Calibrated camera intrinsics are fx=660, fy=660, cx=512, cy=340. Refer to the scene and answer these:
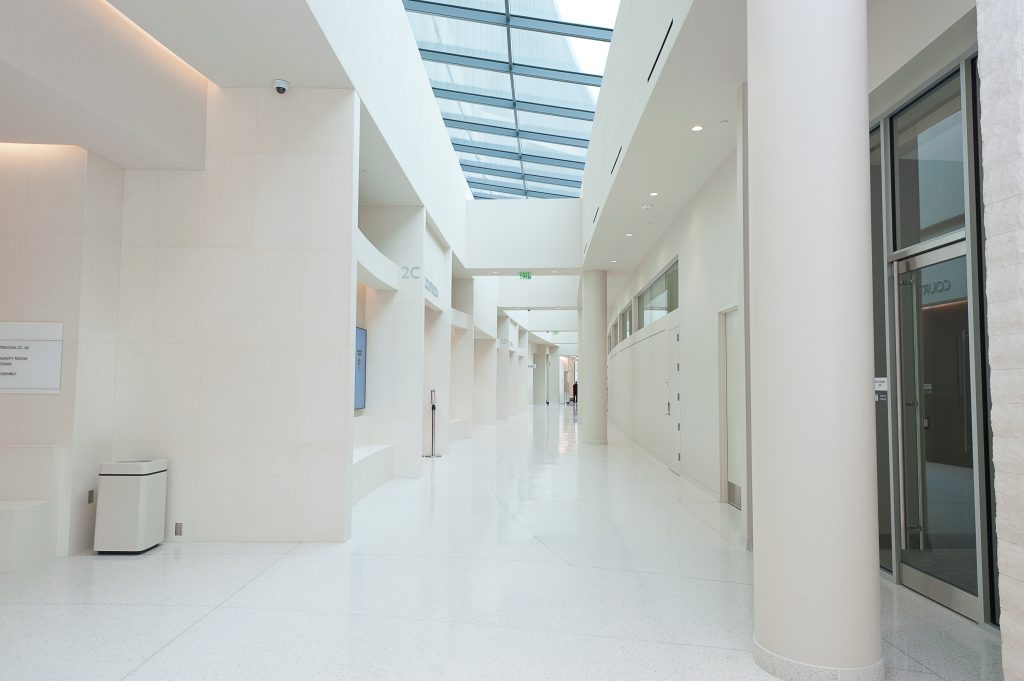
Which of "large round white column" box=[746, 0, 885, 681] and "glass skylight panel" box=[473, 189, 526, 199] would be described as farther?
"glass skylight panel" box=[473, 189, 526, 199]

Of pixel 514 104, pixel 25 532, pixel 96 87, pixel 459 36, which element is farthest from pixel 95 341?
pixel 514 104

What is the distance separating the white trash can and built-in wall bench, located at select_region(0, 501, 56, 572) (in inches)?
14.0

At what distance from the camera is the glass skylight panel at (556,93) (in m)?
12.9

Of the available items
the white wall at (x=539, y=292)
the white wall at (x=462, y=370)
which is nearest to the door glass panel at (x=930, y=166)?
the white wall at (x=462, y=370)

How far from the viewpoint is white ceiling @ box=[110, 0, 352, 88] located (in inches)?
196

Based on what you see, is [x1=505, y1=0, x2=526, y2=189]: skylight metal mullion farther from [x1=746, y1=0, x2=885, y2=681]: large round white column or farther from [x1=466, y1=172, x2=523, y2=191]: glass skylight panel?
[x1=746, y1=0, x2=885, y2=681]: large round white column

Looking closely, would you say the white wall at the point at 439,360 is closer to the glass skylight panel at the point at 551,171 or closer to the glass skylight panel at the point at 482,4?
the glass skylight panel at the point at 482,4

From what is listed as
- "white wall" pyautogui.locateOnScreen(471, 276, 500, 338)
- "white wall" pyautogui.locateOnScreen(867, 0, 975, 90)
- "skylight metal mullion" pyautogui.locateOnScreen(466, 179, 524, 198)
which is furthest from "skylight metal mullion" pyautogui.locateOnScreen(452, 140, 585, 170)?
"white wall" pyautogui.locateOnScreen(867, 0, 975, 90)

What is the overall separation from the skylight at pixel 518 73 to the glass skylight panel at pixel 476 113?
23 mm

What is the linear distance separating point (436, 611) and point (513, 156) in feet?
47.7

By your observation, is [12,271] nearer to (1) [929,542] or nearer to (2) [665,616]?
(2) [665,616]

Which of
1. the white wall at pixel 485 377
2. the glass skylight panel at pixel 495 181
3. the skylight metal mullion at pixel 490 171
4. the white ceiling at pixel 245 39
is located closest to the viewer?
the white ceiling at pixel 245 39

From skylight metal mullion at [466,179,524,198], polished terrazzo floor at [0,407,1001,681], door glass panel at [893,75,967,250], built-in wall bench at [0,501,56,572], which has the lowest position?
polished terrazzo floor at [0,407,1001,681]

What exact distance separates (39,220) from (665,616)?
6109 millimetres
